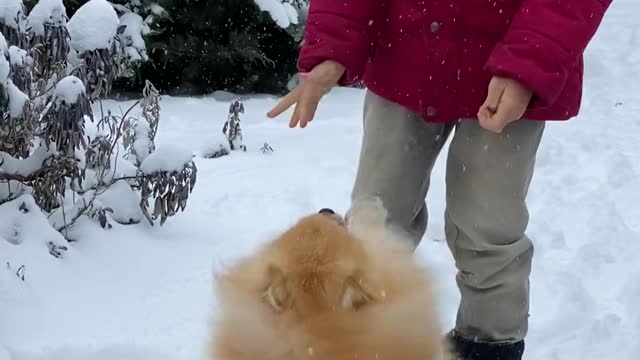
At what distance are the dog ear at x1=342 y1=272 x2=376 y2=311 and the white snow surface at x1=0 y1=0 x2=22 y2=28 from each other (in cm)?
245

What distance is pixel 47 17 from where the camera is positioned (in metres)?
3.71

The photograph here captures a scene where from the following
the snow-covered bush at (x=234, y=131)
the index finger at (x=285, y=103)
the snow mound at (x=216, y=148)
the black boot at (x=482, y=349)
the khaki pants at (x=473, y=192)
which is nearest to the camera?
the index finger at (x=285, y=103)

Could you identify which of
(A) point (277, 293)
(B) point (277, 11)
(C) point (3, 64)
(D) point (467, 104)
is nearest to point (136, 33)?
(B) point (277, 11)

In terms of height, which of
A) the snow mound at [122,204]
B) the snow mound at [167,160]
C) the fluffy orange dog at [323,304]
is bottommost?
the snow mound at [122,204]

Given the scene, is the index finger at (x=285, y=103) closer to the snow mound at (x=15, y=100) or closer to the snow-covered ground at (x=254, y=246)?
the snow-covered ground at (x=254, y=246)

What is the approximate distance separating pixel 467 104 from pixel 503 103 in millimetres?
306

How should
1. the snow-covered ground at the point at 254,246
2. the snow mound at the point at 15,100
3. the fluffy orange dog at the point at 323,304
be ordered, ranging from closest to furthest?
the fluffy orange dog at the point at 323,304 → the snow-covered ground at the point at 254,246 → the snow mound at the point at 15,100

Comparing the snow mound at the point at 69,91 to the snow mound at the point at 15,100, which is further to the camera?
the snow mound at the point at 69,91

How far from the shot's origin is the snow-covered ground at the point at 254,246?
3162 millimetres

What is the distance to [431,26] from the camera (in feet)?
8.36

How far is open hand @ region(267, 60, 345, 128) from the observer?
2410 mm

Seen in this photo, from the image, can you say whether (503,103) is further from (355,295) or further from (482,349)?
(482,349)

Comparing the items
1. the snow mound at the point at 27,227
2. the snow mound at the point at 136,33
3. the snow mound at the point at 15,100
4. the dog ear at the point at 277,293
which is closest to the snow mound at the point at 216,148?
the snow mound at the point at 136,33

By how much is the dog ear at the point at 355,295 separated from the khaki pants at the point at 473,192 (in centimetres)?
99
